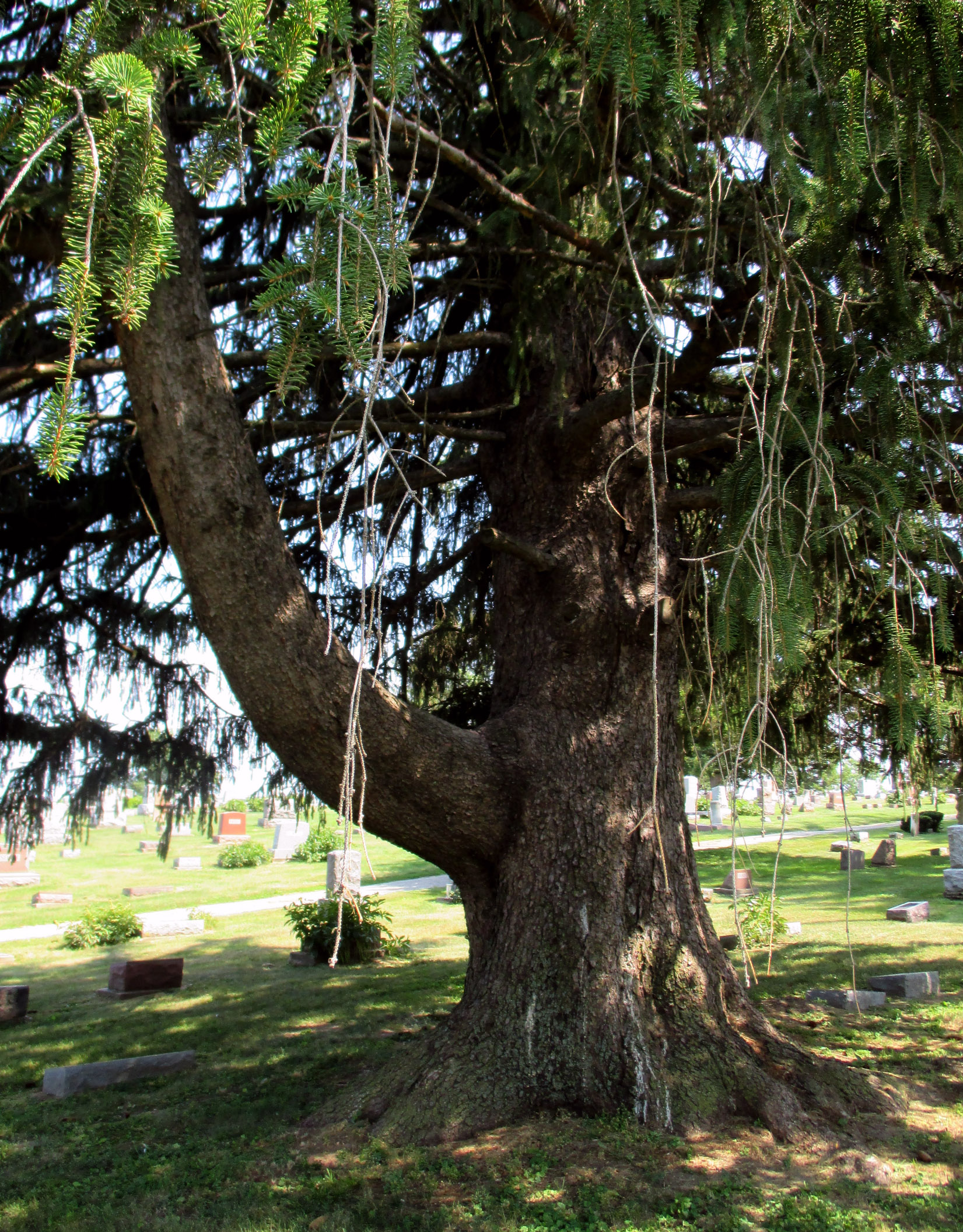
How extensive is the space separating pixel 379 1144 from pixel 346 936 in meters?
5.79

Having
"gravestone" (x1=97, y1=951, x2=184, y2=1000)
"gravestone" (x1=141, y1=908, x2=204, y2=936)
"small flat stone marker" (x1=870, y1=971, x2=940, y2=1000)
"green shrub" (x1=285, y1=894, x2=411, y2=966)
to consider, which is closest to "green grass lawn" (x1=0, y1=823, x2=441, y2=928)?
"gravestone" (x1=141, y1=908, x2=204, y2=936)

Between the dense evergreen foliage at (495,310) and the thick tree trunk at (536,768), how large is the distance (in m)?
0.33

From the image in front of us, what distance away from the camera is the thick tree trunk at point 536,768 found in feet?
11.1

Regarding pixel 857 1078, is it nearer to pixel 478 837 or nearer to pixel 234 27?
pixel 478 837

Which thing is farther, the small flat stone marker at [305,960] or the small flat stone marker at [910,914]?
the small flat stone marker at [910,914]

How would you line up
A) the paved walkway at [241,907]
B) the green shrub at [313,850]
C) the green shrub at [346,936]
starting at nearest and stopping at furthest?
the green shrub at [346,936] < the paved walkway at [241,907] < the green shrub at [313,850]

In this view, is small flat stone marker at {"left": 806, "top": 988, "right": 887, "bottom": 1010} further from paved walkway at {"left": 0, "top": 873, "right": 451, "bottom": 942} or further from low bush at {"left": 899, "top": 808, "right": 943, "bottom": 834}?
low bush at {"left": 899, "top": 808, "right": 943, "bottom": 834}

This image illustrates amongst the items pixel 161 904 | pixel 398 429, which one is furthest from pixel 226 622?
pixel 161 904

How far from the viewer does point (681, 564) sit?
4941 mm

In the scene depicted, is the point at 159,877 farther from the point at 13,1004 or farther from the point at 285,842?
the point at 13,1004

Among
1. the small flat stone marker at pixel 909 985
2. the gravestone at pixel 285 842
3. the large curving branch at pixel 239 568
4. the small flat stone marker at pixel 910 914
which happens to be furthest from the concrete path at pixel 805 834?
the large curving branch at pixel 239 568

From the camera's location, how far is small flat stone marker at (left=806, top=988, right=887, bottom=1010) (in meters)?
6.28

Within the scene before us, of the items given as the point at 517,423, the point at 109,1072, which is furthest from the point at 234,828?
the point at 517,423

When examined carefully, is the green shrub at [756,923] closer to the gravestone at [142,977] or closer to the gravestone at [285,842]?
the gravestone at [142,977]
